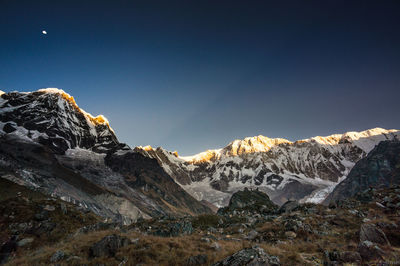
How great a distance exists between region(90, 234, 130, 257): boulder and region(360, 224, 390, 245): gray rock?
1636 cm

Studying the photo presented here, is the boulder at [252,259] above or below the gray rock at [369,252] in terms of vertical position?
above

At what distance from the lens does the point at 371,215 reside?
2350cm

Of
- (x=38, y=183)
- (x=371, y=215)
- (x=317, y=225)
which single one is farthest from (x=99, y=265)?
(x=38, y=183)

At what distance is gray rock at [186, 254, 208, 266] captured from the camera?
1220 centimetres

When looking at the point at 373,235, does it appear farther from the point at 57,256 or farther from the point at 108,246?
the point at 57,256

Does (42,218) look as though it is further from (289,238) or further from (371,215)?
(371,215)

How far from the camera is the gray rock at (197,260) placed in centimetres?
1220

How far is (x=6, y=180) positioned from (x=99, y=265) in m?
104

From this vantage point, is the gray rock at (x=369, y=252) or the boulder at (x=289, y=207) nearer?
the gray rock at (x=369, y=252)

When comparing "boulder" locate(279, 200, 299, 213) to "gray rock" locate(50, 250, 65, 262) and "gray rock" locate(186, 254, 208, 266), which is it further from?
"gray rock" locate(50, 250, 65, 262)

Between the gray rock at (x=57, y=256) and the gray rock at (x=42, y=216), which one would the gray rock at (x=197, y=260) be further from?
the gray rock at (x=42, y=216)

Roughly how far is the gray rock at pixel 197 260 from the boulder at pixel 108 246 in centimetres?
529

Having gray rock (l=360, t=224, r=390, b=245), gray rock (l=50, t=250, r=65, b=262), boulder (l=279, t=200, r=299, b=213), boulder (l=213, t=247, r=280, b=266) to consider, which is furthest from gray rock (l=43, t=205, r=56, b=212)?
gray rock (l=360, t=224, r=390, b=245)

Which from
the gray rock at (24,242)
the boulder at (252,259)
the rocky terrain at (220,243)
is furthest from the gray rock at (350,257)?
the gray rock at (24,242)
